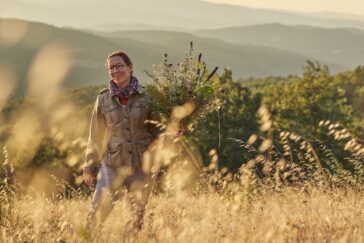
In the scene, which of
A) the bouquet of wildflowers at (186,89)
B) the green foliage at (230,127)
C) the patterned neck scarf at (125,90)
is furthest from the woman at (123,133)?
the green foliage at (230,127)

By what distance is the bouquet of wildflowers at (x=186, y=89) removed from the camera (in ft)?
15.2

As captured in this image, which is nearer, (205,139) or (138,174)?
(138,174)

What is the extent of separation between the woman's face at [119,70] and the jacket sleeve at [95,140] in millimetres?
333

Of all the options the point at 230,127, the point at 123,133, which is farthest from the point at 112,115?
the point at 230,127

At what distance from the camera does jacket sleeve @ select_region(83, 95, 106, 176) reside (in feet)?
16.1

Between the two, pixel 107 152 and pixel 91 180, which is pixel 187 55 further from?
pixel 91 180

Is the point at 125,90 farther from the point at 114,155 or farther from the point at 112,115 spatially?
the point at 114,155

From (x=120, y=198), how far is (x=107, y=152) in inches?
18.6

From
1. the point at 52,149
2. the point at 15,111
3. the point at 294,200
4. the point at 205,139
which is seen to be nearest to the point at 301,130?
the point at 205,139

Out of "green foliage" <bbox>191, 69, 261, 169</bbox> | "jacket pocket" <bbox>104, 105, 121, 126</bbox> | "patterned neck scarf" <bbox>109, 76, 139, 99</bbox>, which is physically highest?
"patterned neck scarf" <bbox>109, 76, 139, 99</bbox>

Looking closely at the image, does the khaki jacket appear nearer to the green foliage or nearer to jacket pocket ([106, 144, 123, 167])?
jacket pocket ([106, 144, 123, 167])

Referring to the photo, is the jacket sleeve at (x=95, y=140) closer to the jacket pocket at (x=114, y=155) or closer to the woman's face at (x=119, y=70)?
the jacket pocket at (x=114, y=155)

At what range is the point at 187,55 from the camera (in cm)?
470

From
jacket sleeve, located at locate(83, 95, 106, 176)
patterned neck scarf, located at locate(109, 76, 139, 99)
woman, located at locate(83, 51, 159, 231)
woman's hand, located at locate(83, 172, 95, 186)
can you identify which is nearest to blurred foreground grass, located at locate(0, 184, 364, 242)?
woman, located at locate(83, 51, 159, 231)
